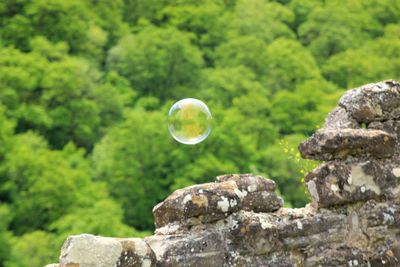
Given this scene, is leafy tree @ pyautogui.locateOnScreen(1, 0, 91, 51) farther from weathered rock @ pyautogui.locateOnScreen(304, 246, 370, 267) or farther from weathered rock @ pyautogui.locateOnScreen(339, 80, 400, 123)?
weathered rock @ pyautogui.locateOnScreen(304, 246, 370, 267)

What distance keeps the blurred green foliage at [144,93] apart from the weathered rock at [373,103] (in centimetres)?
3277

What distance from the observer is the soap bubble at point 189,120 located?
37.2 ft

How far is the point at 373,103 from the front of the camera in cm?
821

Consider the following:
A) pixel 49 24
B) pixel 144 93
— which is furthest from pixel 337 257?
pixel 144 93

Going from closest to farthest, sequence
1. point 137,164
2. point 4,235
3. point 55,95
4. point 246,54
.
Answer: point 4,235 < point 137,164 < point 55,95 < point 246,54

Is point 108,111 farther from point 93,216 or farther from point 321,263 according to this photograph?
point 321,263

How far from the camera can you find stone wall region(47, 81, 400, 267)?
7.21 metres

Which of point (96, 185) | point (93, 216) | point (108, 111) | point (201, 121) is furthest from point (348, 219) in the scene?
point (108, 111)

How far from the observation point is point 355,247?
7.76 metres

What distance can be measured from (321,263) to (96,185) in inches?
1713

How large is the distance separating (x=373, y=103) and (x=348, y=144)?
23.7 inches

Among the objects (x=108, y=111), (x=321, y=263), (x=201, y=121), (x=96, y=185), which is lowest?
(x=108, y=111)

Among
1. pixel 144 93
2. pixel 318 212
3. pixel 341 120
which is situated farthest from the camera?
pixel 144 93

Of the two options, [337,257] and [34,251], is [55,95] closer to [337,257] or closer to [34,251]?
[34,251]
